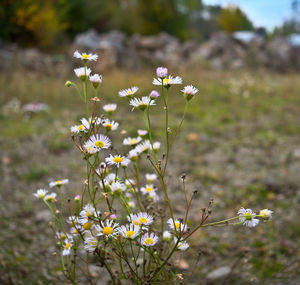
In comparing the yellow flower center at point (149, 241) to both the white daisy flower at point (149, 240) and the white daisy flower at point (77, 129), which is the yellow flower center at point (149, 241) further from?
the white daisy flower at point (77, 129)

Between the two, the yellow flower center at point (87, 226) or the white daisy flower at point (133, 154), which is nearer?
the yellow flower center at point (87, 226)

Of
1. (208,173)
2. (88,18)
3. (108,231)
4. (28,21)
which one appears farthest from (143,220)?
(88,18)

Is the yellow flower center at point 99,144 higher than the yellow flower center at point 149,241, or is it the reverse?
the yellow flower center at point 99,144

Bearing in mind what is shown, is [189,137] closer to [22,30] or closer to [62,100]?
[62,100]

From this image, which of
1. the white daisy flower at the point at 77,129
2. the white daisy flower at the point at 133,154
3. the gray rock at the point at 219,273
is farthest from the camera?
the gray rock at the point at 219,273

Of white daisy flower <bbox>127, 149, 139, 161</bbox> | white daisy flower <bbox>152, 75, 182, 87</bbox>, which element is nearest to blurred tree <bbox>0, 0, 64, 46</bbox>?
white daisy flower <bbox>127, 149, 139, 161</bbox>

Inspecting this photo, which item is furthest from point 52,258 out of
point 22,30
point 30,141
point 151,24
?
point 151,24

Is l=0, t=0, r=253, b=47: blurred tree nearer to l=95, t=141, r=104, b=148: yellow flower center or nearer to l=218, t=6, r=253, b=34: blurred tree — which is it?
l=218, t=6, r=253, b=34: blurred tree

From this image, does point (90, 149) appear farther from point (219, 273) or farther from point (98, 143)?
point (219, 273)

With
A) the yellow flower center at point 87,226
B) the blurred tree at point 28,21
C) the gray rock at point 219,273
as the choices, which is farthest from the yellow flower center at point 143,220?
the blurred tree at point 28,21

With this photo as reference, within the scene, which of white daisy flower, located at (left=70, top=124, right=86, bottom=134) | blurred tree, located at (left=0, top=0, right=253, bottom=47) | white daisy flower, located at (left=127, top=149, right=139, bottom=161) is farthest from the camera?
blurred tree, located at (left=0, top=0, right=253, bottom=47)
